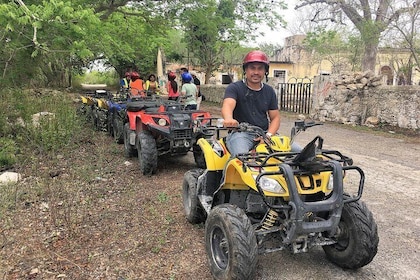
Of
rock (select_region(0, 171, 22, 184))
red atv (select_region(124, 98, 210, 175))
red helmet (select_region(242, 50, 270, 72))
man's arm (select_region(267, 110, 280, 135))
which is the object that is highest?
red helmet (select_region(242, 50, 270, 72))

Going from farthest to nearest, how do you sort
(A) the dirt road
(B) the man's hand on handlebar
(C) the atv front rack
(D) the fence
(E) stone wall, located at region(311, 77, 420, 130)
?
1. (D) the fence
2. (E) stone wall, located at region(311, 77, 420, 130)
3. (B) the man's hand on handlebar
4. (A) the dirt road
5. (C) the atv front rack

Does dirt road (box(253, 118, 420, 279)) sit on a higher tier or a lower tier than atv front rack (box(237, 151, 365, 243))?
lower

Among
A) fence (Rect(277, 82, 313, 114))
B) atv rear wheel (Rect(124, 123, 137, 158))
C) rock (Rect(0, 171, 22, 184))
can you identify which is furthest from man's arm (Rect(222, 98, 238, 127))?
fence (Rect(277, 82, 313, 114))

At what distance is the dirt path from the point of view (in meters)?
3.53

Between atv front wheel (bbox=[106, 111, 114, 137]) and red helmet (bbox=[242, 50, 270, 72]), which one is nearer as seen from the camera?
red helmet (bbox=[242, 50, 270, 72])

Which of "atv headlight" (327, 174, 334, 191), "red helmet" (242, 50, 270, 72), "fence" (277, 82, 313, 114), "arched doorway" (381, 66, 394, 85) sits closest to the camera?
"atv headlight" (327, 174, 334, 191)

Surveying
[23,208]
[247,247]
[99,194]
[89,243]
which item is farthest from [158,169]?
[247,247]

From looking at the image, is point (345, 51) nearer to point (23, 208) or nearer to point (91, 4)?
point (91, 4)

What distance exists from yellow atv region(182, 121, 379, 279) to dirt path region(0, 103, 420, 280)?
1.17ft

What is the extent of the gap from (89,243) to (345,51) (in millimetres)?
28252

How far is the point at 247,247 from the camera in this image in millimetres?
2895

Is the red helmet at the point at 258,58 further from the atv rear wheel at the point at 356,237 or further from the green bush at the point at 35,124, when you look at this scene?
the green bush at the point at 35,124

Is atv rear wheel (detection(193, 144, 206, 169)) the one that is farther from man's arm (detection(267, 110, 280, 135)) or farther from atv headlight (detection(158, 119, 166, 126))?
man's arm (detection(267, 110, 280, 135))

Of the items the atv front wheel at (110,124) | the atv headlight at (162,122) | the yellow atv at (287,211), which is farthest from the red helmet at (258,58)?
the atv front wheel at (110,124)
